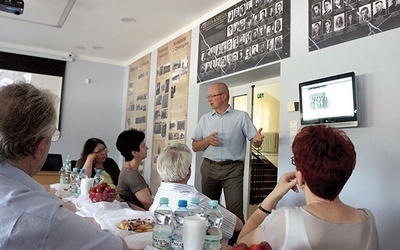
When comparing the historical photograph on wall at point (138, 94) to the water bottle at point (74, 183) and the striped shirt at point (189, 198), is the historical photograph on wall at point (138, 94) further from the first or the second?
the striped shirt at point (189, 198)

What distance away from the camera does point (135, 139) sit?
8.73 ft

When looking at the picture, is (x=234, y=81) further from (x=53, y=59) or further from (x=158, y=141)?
(x=53, y=59)

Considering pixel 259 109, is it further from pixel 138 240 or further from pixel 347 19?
pixel 138 240

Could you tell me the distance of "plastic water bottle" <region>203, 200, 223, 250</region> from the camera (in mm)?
1176

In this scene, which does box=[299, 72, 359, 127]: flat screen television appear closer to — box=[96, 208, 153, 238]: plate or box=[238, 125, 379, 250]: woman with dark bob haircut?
box=[238, 125, 379, 250]: woman with dark bob haircut

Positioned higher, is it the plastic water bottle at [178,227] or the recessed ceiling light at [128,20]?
the recessed ceiling light at [128,20]

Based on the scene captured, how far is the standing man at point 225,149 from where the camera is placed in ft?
10.3

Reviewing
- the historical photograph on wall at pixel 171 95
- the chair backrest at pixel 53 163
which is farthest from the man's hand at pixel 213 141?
the chair backrest at pixel 53 163

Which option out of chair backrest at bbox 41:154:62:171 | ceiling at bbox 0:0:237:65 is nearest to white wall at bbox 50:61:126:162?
ceiling at bbox 0:0:237:65

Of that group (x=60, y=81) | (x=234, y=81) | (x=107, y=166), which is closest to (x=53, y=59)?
(x=60, y=81)

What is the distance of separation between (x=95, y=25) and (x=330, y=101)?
148 inches

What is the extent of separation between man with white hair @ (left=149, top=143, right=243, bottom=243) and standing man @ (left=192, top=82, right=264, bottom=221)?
1.29 metres

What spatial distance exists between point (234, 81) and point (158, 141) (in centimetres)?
190

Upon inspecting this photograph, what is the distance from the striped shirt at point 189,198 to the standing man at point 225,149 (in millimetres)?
1392
